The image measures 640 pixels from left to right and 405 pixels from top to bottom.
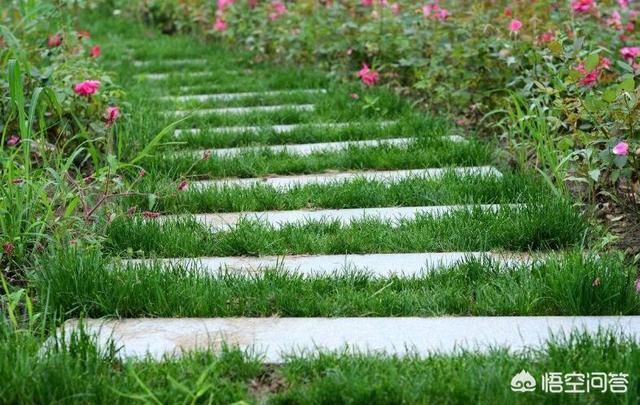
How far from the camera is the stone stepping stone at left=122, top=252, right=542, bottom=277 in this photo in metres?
3.29

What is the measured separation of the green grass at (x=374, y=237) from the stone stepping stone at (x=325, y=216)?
109 millimetres

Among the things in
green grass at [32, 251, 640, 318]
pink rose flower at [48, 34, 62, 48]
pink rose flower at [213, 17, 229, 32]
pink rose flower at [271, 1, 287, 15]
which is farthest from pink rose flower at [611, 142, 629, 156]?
pink rose flower at [213, 17, 229, 32]

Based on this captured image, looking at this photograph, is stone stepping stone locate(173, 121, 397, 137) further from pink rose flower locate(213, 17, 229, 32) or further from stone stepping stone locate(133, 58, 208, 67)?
pink rose flower locate(213, 17, 229, 32)

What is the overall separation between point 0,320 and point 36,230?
0.71m

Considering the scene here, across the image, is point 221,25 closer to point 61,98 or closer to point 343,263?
point 61,98

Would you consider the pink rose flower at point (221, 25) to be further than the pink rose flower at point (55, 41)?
Yes

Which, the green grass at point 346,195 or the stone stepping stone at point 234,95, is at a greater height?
the green grass at point 346,195

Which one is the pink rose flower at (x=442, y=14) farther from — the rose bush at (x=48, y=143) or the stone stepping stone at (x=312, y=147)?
the rose bush at (x=48, y=143)

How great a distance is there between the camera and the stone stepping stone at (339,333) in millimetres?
2689

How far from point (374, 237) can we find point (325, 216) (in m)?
0.40

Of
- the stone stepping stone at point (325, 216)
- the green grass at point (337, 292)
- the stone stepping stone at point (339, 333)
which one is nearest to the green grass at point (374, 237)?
the stone stepping stone at point (325, 216)

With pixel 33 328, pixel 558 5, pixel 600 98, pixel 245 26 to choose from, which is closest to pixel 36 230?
pixel 33 328

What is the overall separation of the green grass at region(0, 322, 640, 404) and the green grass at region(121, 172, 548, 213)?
1470 millimetres

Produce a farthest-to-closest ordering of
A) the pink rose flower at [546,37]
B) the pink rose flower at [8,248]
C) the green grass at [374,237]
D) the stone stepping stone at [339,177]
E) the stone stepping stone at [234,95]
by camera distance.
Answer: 1. the stone stepping stone at [234,95]
2. the pink rose flower at [546,37]
3. the stone stepping stone at [339,177]
4. the green grass at [374,237]
5. the pink rose flower at [8,248]
